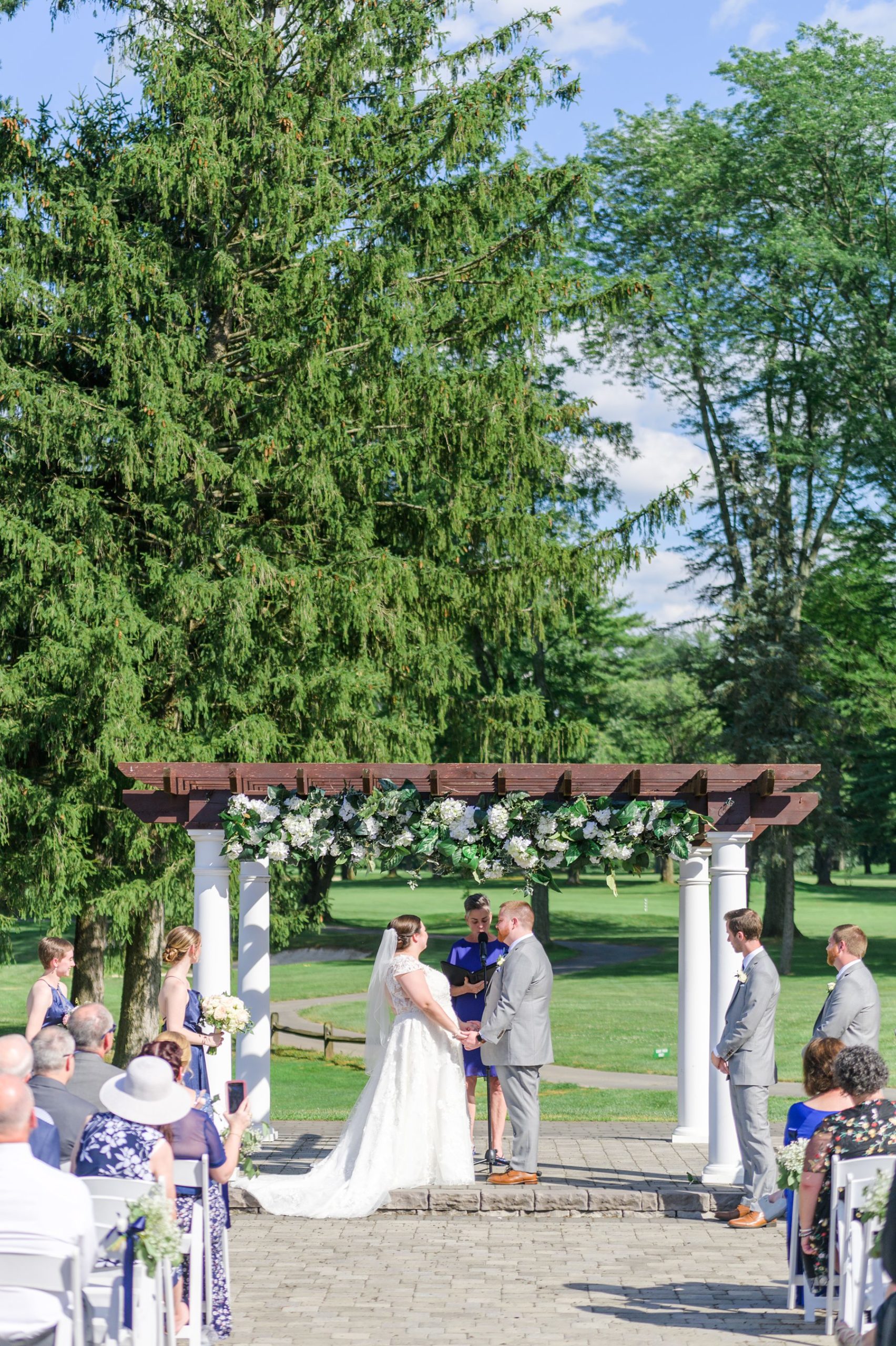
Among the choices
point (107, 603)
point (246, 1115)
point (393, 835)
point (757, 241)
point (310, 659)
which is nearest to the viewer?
point (246, 1115)

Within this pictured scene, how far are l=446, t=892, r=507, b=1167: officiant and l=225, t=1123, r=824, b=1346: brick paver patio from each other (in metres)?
0.70

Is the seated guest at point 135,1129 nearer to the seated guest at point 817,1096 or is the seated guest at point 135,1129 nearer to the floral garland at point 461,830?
the seated guest at point 817,1096

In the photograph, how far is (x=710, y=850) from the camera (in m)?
11.7

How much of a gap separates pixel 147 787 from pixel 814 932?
109 feet

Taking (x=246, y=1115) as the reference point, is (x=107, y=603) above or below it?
above

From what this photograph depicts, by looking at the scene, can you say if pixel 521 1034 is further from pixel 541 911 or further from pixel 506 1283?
pixel 541 911

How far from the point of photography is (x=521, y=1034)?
10273 mm

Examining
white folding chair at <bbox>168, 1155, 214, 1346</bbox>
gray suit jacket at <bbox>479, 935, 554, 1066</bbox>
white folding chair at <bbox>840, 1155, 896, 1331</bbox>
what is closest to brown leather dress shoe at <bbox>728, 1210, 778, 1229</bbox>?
gray suit jacket at <bbox>479, 935, 554, 1066</bbox>

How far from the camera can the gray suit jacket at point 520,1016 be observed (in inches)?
405

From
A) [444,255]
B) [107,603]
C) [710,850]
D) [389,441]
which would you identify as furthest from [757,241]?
[710,850]

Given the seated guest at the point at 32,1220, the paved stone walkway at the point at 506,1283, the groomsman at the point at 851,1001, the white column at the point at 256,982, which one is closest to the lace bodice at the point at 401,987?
the white column at the point at 256,982

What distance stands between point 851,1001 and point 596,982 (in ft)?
81.8

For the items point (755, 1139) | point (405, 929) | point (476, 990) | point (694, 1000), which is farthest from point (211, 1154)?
point (694, 1000)

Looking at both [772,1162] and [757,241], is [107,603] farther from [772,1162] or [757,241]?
[757,241]
